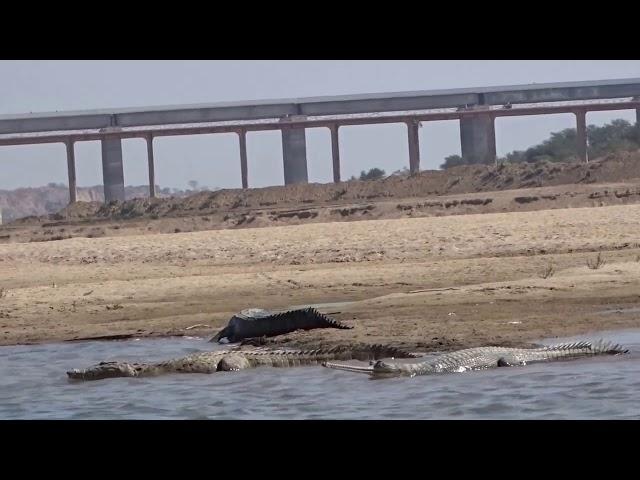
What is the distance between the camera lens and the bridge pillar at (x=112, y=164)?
59094mm

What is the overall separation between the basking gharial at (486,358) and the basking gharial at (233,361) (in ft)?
2.03

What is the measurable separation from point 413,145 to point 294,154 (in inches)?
228

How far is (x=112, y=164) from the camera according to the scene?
2328 inches

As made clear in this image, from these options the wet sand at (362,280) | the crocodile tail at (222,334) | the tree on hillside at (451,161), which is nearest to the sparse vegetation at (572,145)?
the tree on hillside at (451,161)

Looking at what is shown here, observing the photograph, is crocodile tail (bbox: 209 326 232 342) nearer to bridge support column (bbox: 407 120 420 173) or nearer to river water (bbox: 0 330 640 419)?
river water (bbox: 0 330 640 419)

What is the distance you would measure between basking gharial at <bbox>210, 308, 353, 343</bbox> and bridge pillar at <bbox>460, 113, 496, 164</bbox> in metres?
45.3

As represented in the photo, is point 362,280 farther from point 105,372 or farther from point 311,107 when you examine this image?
point 311,107

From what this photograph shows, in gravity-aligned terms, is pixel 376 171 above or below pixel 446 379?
above
